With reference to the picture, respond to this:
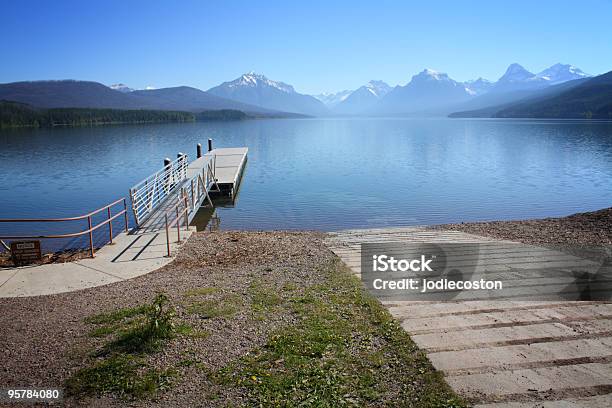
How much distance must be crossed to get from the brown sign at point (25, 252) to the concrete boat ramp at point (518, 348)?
324 inches

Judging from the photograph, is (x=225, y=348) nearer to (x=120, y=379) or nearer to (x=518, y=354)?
(x=120, y=379)

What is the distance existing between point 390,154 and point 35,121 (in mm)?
114171

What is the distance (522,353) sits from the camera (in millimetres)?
5734

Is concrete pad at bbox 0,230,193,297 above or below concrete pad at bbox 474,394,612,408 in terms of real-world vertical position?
below

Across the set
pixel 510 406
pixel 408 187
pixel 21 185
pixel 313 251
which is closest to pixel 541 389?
pixel 510 406

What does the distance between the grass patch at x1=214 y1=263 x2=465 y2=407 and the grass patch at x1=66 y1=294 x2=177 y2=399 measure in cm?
81

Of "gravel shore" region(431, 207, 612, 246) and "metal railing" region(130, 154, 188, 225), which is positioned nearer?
"gravel shore" region(431, 207, 612, 246)

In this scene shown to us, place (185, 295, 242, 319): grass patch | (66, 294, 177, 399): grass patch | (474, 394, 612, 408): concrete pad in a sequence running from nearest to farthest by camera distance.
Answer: (474, 394, 612, 408): concrete pad
(66, 294, 177, 399): grass patch
(185, 295, 242, 319): grass patch

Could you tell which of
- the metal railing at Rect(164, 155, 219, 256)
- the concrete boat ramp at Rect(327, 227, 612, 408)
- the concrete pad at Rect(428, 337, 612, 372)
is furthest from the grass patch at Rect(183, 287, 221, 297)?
the metal railing at Rect(164, 155, 219, 256)

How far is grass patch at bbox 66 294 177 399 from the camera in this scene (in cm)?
516

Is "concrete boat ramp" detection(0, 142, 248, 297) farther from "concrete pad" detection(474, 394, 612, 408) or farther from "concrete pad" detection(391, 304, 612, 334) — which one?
"concrete pad" detection(474, 394, 612, 408)

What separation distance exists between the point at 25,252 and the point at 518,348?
33.7 feet

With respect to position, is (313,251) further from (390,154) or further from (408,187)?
(390,154)

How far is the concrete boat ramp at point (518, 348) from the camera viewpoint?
4.93 m
